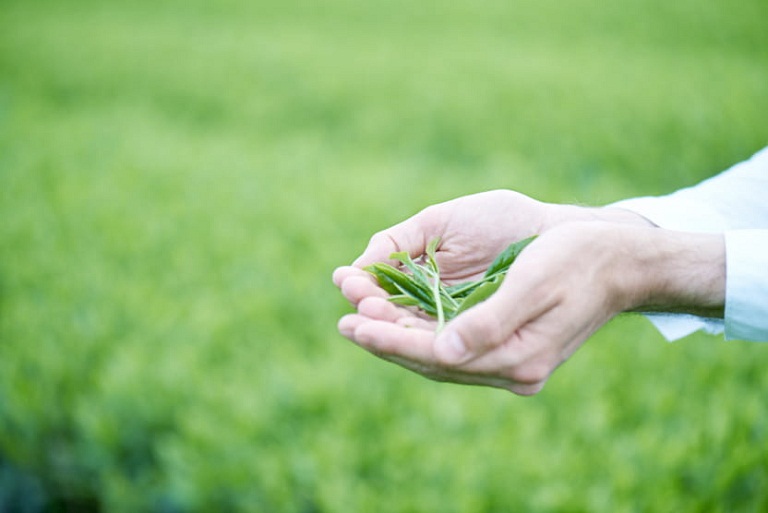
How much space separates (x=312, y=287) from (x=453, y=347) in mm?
2593

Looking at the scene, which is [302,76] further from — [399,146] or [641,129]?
[641,129]

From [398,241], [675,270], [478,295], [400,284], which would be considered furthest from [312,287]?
[675,270]

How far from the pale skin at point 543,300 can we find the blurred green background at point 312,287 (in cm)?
111

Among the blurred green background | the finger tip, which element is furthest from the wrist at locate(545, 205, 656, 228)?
the blurred green background

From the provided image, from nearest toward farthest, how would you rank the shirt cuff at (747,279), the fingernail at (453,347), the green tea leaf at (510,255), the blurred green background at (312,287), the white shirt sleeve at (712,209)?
the fingernail at (453,347)
the shirt cuff at (747,279)
the green tea leaf at (510,255)
the white shirt sleeve at (712,209)
the blurred green background at (312,287)

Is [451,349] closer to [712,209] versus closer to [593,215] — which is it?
[593,215]

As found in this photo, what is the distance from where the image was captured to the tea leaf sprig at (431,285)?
1.22 metres

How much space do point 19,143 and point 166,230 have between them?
2.48 meters

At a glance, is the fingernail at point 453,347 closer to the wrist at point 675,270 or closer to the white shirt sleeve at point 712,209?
the wrist at point 675,270

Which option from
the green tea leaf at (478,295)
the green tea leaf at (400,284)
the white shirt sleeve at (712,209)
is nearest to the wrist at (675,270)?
the white shirt sleeve at (712,209)

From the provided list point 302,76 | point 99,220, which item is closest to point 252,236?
point 99,220

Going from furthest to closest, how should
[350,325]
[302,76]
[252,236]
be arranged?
[302,76], [252,236], [350,325]

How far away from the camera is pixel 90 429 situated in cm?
254

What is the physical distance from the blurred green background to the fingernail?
1262 millimetres
